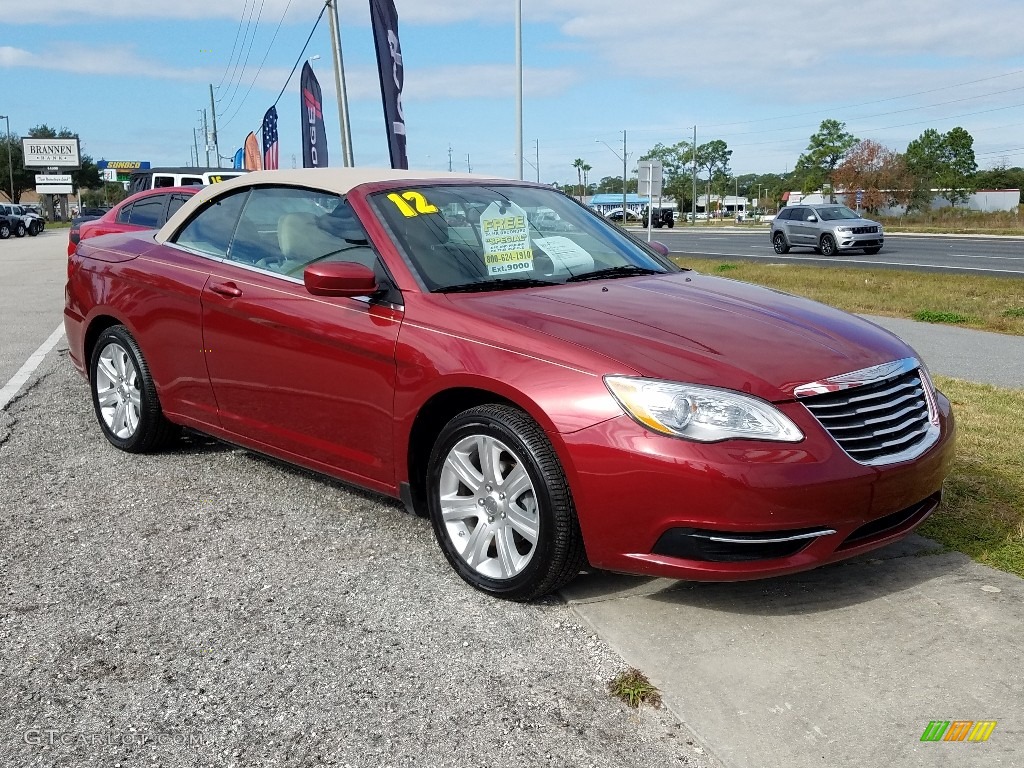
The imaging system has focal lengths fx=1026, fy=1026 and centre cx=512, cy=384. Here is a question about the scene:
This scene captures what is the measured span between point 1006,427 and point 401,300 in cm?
412

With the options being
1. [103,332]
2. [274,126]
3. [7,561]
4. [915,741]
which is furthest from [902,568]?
[274,126]

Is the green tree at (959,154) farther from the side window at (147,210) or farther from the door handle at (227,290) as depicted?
the door handle at (227,290)

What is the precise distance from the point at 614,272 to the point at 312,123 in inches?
849

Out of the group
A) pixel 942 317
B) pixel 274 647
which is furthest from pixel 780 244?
pixel 274 647

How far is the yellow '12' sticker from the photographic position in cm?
442

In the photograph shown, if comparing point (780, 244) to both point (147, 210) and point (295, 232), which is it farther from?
point (295, 232)

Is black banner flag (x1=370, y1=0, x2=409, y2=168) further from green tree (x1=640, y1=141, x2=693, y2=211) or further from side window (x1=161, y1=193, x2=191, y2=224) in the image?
green tree (x1=640, y1=141, x2=693, y2=211)

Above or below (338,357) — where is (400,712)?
below

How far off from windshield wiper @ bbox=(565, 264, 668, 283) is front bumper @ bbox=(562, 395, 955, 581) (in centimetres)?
123

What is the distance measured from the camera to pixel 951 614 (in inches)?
143

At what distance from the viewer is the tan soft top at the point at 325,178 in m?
4.64

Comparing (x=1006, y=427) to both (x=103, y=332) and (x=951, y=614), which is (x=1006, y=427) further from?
(x=103, y=332)

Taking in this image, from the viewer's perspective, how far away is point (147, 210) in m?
13.1

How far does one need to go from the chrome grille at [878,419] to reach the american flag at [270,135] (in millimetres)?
32821
